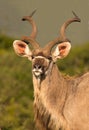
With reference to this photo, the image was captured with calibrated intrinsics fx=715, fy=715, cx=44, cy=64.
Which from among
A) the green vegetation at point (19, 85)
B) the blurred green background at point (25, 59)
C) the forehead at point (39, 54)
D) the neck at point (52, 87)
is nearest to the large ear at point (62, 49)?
the neck at point (52, 87)

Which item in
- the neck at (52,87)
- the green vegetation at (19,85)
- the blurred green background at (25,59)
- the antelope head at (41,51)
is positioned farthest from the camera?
the blurred green background at (25,59)

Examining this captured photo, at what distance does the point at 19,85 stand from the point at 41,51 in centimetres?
1688

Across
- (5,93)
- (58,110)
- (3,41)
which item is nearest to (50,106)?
Answer: (58,110)

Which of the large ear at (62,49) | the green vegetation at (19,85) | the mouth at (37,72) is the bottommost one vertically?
the green vegetation at (19,85)

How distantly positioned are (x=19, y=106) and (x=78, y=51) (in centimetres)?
1650

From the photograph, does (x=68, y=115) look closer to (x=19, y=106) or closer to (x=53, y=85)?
(x=53, y=85)

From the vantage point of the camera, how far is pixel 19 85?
3191 cm

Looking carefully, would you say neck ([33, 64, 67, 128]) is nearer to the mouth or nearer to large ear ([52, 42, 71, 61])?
the mouth

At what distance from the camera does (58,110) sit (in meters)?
15.2

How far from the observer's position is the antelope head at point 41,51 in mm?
14752

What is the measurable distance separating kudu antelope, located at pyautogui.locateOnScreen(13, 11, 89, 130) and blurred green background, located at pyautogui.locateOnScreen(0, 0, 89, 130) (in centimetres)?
317

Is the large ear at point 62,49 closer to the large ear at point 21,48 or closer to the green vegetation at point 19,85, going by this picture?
the large ear at point 21,48

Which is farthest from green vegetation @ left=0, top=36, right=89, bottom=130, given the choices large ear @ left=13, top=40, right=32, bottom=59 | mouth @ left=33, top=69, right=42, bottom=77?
mouth @ left=33, top=69, right=42, bottom=77

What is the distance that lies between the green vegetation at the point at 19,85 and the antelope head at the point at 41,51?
334 centimetres
